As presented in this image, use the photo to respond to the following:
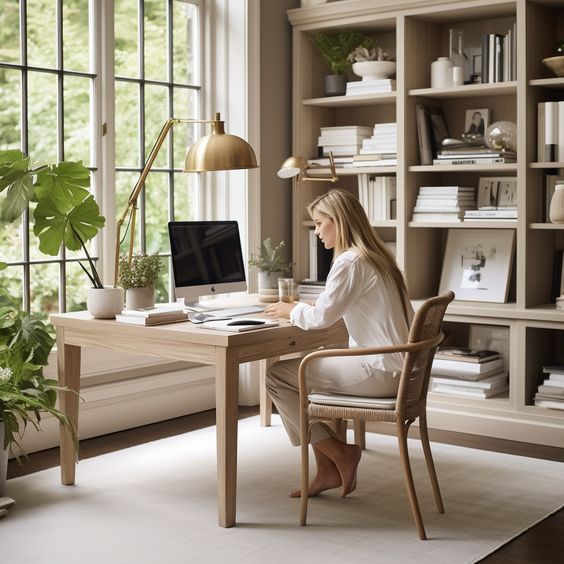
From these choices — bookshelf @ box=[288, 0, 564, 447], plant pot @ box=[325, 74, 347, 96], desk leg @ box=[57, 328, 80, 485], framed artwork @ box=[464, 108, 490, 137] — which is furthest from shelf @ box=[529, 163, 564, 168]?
desk leg @ box=[57, 328, 80, 485]

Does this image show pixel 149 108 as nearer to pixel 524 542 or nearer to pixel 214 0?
pixel 214 0

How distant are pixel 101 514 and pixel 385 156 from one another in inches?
104

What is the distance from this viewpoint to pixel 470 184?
5.41 metres

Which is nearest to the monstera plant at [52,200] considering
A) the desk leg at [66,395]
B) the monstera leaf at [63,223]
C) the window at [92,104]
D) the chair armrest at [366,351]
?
the monstera leaf at [63,223]

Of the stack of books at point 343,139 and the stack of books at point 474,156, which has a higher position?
the stack of books at point 343,139

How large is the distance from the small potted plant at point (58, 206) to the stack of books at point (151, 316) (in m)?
0.08

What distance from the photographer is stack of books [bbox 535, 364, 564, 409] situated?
4746 millimetres

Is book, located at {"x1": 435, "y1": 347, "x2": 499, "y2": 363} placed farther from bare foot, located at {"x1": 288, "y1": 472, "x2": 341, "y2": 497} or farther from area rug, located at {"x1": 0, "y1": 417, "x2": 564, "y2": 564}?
bare foot, located at {"x1": 288, "y1": 472, "x2": 341, "y2": 497}

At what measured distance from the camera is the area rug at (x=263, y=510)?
328 centimetres

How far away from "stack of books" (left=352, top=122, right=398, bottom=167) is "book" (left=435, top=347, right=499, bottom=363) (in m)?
1.07

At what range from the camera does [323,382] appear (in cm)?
368

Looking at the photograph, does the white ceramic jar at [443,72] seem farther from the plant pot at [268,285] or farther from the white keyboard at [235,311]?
the white keyboard at [235,311]

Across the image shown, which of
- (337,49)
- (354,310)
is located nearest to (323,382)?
(354,310)

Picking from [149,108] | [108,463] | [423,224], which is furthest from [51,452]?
[423,224]
